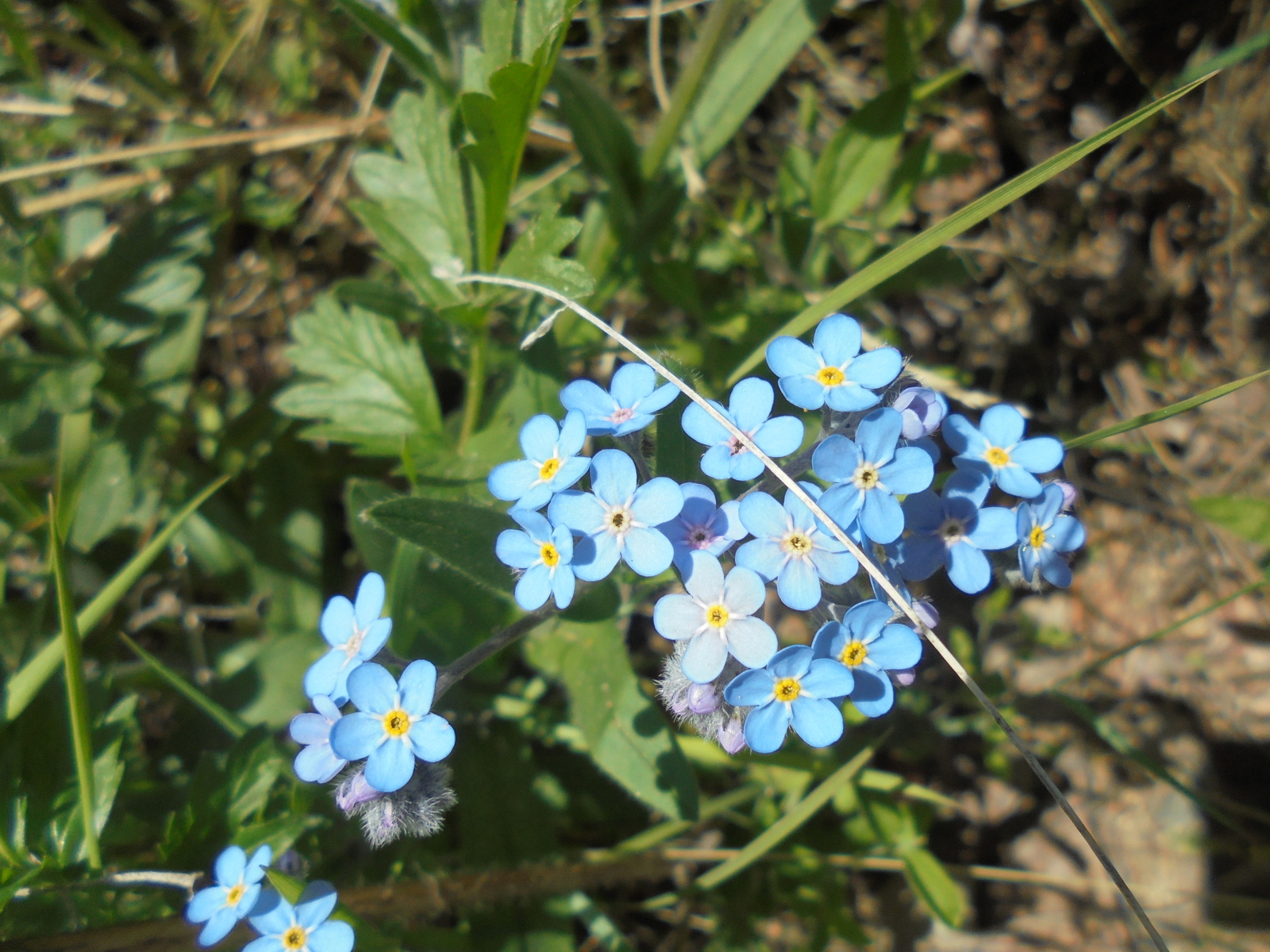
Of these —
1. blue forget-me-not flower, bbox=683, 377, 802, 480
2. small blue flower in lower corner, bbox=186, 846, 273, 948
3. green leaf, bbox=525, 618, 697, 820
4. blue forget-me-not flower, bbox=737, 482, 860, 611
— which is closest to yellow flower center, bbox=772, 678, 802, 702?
blue forget-me-not flower, bbox=737, 482, 860, 611

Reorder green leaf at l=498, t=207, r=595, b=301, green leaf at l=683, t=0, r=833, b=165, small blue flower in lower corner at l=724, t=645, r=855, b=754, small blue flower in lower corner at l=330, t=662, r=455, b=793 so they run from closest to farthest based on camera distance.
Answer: small blue flower in lower corner at l=724, t=645, r=855, b=754, small blue flower in lower corner at l=330, t=662, r=455, b=793, green leaf at l=498, t=207, r=595, b=301, green leaf at l=683, t=0, r=833, b=165

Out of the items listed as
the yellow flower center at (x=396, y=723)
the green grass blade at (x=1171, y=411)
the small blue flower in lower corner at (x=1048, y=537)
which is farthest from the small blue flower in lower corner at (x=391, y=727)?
the green grass blade at (x=1171, y=411)

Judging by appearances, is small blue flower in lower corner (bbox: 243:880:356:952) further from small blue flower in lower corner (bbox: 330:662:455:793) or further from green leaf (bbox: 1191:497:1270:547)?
green leaf (bbox: 1191:497:1270:547)

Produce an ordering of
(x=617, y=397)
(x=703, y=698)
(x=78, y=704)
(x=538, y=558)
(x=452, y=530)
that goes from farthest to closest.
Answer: (x=78, y=704)
(x=452, y=530)
(x=617, y=397)
(x=538, y=558)
(x=703, y=698)

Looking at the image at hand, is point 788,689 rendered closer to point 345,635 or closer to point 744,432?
point 744,432

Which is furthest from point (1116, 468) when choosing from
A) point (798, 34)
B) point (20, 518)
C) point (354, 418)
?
point (20, 518)

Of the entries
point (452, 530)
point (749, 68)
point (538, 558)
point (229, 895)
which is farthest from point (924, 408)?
point (229, 895)
